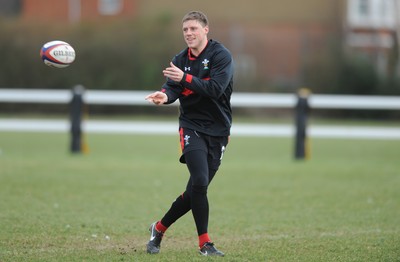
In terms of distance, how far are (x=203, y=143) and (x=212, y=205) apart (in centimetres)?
350

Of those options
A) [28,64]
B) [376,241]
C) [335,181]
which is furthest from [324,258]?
[28,64]

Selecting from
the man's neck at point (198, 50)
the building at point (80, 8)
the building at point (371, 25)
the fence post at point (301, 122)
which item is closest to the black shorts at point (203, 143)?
the man's neck at point (198, 50)

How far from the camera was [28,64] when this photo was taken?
33062 mm

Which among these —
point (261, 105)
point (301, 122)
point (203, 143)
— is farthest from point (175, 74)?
point (261, 105)

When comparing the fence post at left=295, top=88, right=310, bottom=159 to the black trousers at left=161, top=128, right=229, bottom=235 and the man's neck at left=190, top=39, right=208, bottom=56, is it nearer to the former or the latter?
the black trousers at left=161, top=128, right=229, bottom=235

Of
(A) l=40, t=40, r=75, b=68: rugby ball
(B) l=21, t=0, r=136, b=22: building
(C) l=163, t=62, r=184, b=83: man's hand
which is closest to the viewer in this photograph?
(C) l=163, t=62, r=184, b=83: man's hand

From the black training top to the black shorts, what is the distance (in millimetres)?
52

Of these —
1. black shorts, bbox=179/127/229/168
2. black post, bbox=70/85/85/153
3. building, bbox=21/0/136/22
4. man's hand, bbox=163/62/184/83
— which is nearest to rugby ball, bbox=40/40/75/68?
man's hand, bbox=163/62/184/83

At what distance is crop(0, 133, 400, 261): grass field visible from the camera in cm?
751

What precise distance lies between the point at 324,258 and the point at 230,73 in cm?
205

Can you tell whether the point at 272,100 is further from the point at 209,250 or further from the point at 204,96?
the point at 209,250

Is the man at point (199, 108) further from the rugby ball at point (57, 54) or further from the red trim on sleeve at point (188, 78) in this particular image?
the rugby ball at point (57, 54)

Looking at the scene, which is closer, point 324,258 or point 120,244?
point 324,258

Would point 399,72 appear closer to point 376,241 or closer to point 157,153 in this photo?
point 157,153
